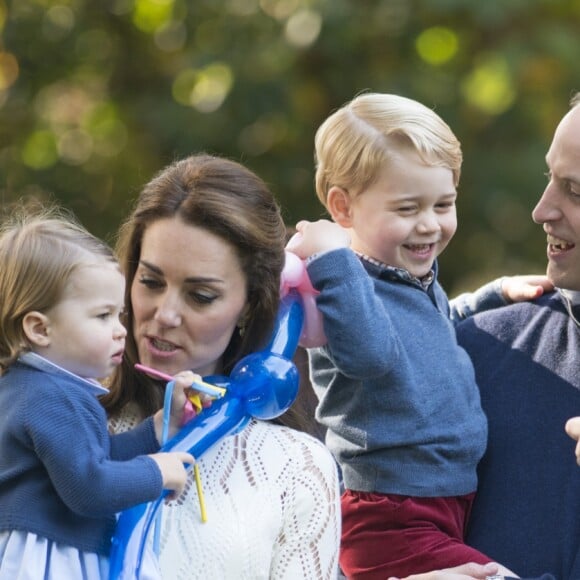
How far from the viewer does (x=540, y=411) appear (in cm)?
305

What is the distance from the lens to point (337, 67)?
6.81 m

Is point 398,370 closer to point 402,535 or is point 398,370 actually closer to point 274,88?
point 402,535

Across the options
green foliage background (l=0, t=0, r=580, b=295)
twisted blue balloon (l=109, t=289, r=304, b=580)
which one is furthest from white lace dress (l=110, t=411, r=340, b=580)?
green foliage background (l=0, t=0, r=580, b=295)

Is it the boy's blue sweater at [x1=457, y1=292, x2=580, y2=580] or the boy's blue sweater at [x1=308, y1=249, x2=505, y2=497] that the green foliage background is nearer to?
the boy's blue sweater at [x1=457, y1=292, x2=580, y2=580]

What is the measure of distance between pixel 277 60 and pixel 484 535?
3.96 metres

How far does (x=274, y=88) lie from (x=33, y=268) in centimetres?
439

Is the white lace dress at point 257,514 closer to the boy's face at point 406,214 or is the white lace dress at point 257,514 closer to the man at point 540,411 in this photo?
the man at point 540,411

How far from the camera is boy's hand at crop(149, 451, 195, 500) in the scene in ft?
7.90

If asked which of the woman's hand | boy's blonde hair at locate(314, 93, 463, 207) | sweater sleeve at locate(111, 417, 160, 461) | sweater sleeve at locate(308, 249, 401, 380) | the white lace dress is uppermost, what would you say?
boy's blonde hair at locate(314, 93, 463, 207)

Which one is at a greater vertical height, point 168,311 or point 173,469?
point 168,311

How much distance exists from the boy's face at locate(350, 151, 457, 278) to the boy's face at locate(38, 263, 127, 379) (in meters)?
0.71

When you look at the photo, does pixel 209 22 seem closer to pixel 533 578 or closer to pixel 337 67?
pixel 337 67

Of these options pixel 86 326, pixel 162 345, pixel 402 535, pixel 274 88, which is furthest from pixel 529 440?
pixel 274 88

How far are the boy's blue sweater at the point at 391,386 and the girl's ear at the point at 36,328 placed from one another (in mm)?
623
